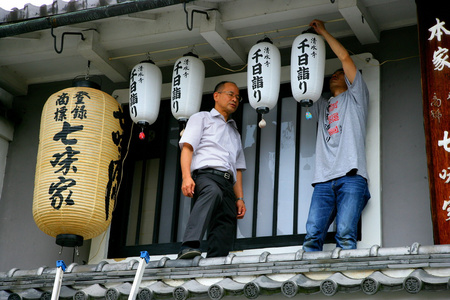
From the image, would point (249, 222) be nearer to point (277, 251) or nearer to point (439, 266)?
point (277, 251)

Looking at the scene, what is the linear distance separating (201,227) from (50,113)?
2.35 metres

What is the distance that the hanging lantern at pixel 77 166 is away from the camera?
26.4 feet

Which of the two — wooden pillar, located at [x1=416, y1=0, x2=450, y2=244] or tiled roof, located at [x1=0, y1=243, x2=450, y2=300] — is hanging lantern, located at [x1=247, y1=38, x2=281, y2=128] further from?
tiled roof, located at [x1=0, y1=243, x2=450, y2=300]

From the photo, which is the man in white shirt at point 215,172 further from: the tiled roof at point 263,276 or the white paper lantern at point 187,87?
the tiled roof at point 263,276

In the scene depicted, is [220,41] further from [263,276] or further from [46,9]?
[263,276]

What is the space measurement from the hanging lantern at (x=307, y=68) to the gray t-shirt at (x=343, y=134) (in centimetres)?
38

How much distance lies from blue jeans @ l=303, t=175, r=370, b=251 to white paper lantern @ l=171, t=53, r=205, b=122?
5.40ft

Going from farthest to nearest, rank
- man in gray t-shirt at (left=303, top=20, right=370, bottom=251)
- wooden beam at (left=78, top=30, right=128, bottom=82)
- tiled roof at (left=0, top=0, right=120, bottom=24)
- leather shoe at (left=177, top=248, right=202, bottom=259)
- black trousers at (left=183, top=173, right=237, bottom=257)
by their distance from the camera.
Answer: wooden beam at (left=78, top=30, right=128, bottom=82)
tiled roof at (left=0, top=0, right=120, bottom=24)
black trousers at (left=183, top=173, right=237, bottom=257)
man in gray t-shirt at (left=303, top=20, right=370, bottom=251)
leather shoe at (left=177, top=248, right=202, bottom=259)

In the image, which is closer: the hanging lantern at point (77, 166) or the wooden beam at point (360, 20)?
the wooden beam at point (360, 20)

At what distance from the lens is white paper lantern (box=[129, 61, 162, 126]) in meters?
8.41

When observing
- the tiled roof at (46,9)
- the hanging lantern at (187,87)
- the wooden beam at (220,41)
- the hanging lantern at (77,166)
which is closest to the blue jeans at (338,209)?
the hanging lantern at (187,87)

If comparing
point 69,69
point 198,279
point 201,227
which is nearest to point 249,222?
point 201,227

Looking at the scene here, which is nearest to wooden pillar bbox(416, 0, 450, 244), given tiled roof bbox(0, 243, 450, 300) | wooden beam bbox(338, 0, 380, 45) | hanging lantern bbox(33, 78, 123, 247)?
wooden beam bbox(338, 0, 380, 45)

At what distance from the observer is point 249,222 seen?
27.6 ft
